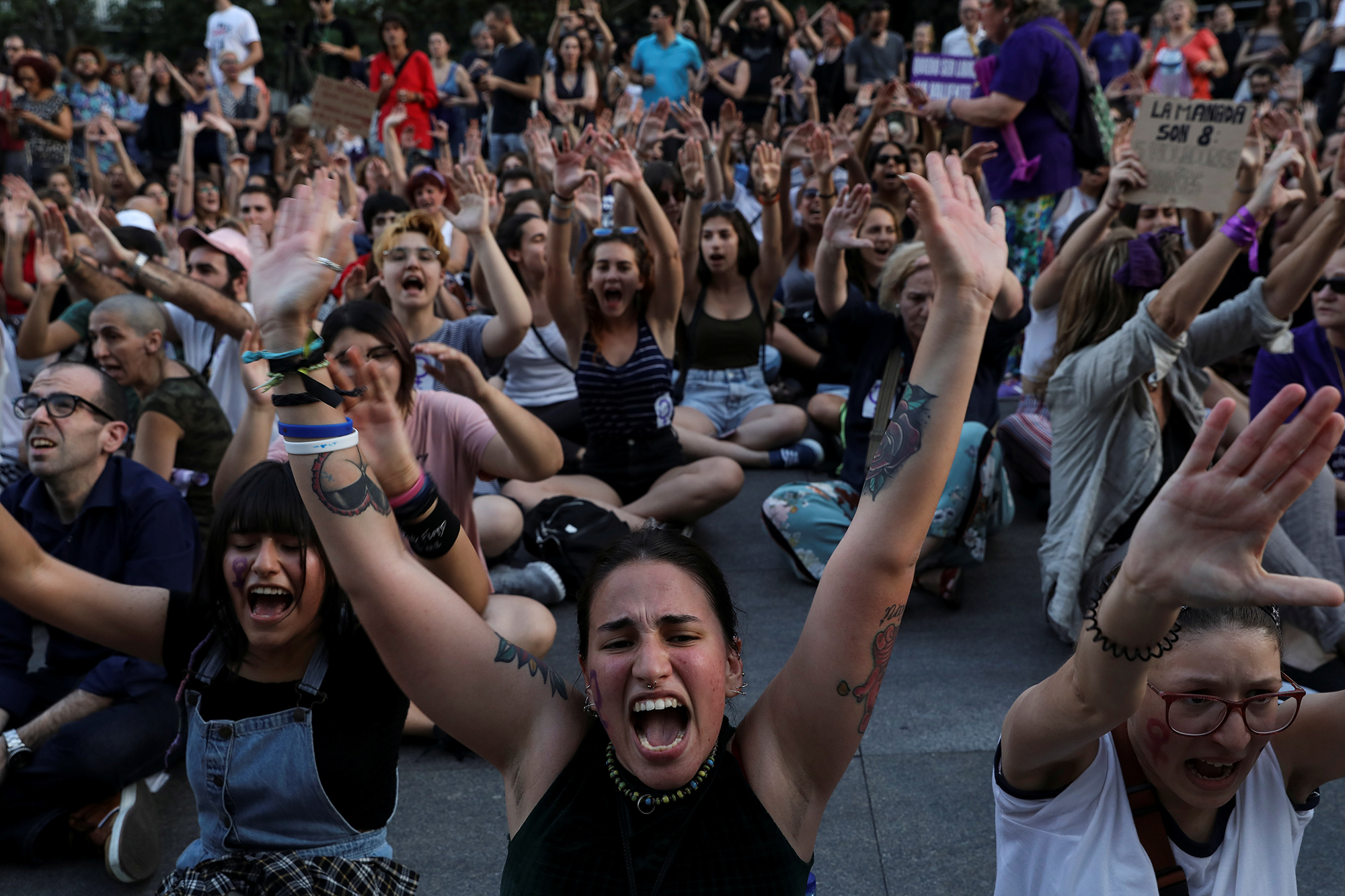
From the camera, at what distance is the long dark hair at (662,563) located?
1.81 meters

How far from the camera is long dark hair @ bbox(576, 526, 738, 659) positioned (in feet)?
5.94

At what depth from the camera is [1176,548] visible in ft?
4.51

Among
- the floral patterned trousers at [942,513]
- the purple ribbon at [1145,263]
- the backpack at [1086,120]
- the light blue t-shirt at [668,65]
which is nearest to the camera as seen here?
the purple ribbon at [1145,263]

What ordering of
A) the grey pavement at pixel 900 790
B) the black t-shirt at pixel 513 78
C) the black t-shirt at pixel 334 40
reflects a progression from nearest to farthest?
the grey pavement at pixel 900 790
the black t-shirt at pixel 513 78
the black t-shirt at pixel 334 40

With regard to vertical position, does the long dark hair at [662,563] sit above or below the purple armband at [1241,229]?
below

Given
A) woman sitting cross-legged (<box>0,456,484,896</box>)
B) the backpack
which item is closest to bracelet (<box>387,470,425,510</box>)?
woman sitting cross-legged (<box>0,456,484,896</box>)

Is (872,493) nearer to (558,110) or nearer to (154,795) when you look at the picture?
(154,795)

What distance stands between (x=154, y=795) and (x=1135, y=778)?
107 inches

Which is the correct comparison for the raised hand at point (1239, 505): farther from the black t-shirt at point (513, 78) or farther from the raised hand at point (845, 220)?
the black t-shirt at point (513, 78)

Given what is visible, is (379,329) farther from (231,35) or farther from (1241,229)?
(231,35)

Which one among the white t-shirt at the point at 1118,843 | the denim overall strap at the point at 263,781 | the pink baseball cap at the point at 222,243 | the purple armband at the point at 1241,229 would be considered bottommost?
the denim overall strap at the point at 263,781

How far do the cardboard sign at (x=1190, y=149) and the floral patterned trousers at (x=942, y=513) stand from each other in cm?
125

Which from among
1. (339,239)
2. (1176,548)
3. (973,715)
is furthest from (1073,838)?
(973,715)

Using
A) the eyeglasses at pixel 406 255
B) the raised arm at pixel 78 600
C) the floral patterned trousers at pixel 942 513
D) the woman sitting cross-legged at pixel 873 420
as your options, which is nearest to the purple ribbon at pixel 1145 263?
the woman sitting cross-legged at pixel 873 420
